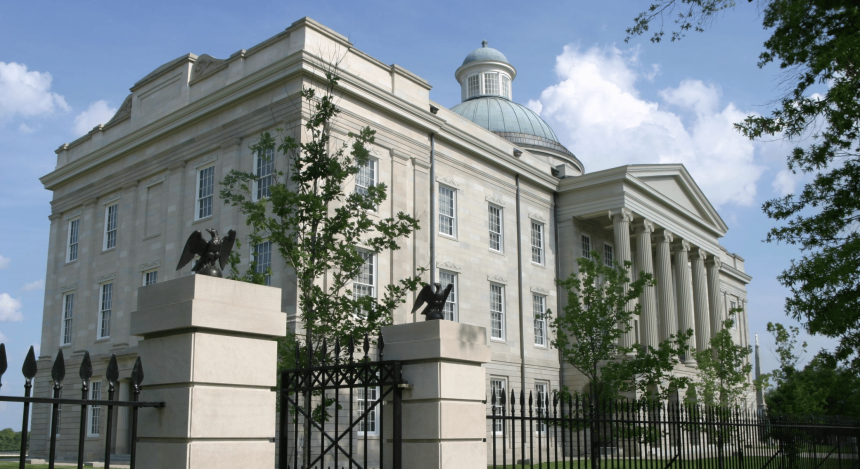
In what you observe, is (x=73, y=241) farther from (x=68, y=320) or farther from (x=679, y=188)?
(x=679, y=188)

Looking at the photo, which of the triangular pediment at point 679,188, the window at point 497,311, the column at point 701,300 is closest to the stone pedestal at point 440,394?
the window at point 497,311

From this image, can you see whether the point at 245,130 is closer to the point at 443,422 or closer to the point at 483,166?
the point at 483,166

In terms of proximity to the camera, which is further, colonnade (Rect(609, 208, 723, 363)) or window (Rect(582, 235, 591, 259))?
window (Rect(582, 235, 591, 259))

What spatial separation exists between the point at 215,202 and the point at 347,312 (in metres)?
16.0

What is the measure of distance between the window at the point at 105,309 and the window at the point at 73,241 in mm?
3759

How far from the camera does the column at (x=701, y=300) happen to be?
144 feet

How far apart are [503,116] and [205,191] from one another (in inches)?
957

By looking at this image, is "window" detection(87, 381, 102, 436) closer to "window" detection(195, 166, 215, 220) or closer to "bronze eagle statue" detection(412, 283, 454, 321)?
"window" detection(195, 166, 215, 220)

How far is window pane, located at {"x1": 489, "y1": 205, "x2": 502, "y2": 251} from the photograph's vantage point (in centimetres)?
3534

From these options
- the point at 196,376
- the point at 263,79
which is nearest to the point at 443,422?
the point at 196,376

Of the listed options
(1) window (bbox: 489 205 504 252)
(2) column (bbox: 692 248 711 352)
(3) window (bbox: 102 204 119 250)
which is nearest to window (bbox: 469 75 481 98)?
(2) column (bbox: 692 248 711 352)

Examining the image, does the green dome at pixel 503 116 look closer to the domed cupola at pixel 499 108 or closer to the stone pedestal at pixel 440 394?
the domed cupola at pixel 499 108

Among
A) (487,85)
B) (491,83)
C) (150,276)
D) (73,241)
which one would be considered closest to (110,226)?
(73,241)

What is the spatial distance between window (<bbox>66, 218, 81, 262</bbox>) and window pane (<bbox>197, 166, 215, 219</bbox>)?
10037 millimetres
